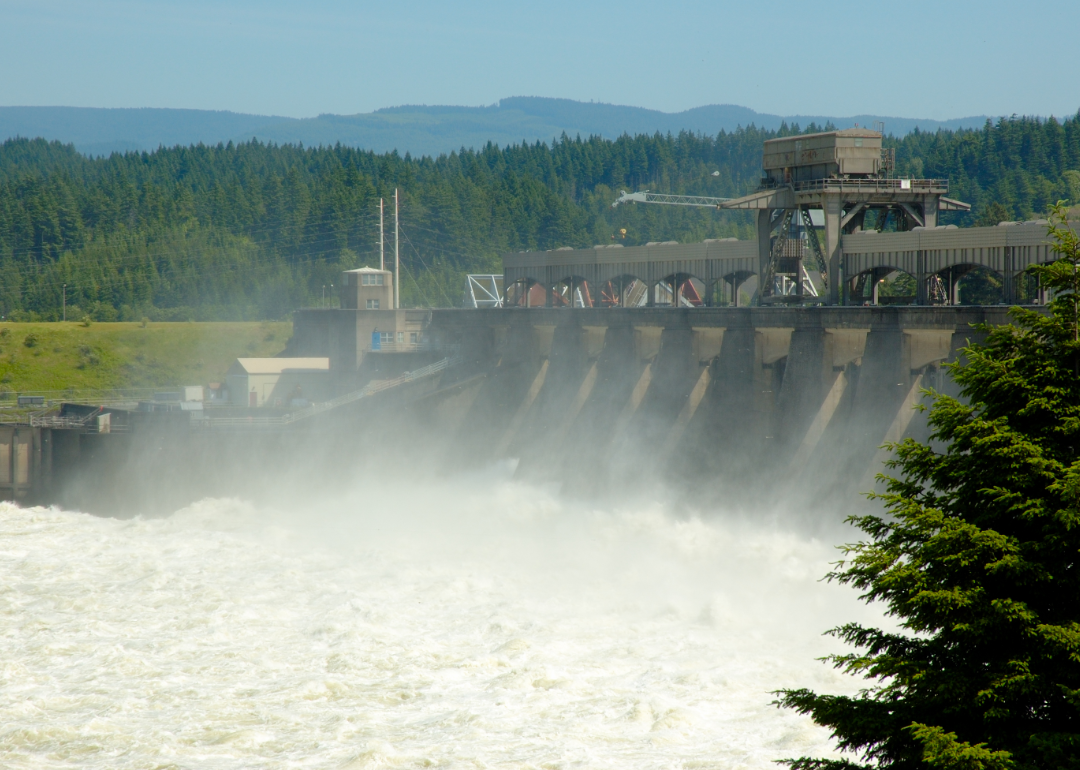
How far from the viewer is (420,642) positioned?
27141mm

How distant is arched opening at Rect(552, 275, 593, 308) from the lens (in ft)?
197

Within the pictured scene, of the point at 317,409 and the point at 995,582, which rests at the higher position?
the point at 995,582

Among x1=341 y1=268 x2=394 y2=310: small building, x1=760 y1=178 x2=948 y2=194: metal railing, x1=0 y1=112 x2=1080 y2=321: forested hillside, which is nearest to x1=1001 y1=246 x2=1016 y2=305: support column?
x1=760 y1=178 x2=948 y2=194: metal railing

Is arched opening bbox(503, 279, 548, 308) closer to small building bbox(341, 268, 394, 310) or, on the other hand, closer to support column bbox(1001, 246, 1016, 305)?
small building bbox(341, 268, 394, 310)

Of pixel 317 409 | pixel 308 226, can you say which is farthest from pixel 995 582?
pixel 308 226

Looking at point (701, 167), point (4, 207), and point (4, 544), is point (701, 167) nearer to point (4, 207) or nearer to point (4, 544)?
point (4, 207)

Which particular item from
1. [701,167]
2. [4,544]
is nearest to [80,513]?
[4,544]

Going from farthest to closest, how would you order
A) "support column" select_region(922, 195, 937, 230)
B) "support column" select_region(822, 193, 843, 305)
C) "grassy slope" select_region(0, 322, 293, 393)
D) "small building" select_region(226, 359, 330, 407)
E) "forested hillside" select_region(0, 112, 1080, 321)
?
"forested hillside" select_region(0, 112, 1080, 321) < "grassy slope" select_region(0, 322, 293, 393) < "small building" select_region(226, 359, 330, 407) < "support column" select_region(922, 195, 937, 230) < "support column" select_region(822, 193, 843, 305)

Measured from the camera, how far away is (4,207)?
420 feet

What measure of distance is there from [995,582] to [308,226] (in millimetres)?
122108

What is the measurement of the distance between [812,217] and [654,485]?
1504 centimetres

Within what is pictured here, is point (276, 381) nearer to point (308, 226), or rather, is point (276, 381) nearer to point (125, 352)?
point (125, 352)

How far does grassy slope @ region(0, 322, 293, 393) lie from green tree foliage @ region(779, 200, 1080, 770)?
232ft


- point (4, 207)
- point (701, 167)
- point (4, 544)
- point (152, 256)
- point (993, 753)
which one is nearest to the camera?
point (993, 753)
